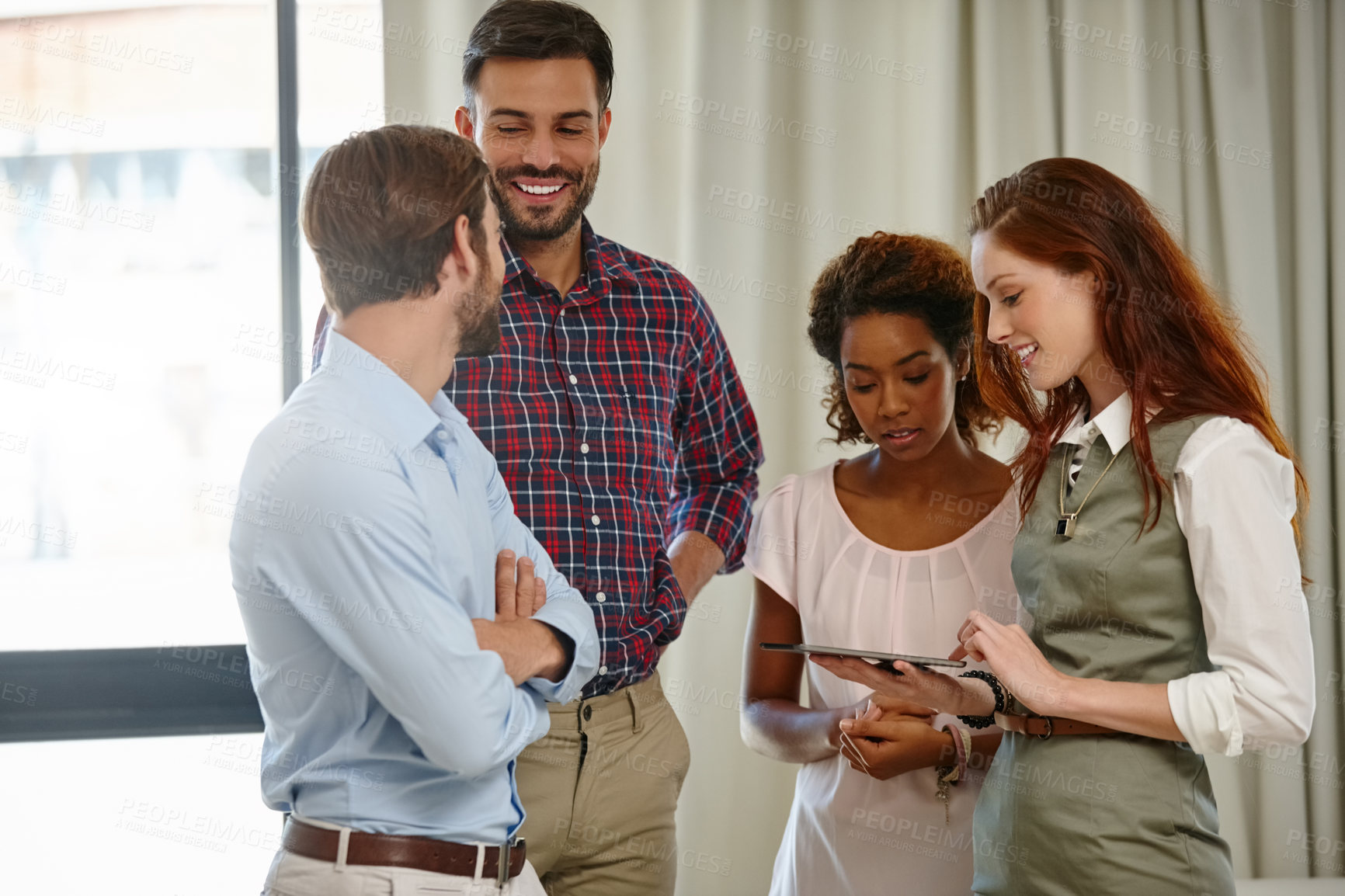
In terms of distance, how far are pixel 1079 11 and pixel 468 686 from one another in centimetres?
283

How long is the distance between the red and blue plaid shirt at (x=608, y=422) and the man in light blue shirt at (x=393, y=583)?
1.30 feet

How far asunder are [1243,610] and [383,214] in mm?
1057

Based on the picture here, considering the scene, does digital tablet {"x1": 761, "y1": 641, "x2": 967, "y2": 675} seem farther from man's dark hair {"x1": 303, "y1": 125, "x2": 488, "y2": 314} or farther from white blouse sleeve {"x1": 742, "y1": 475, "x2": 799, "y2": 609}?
man's dark hair {"x1": 303, "y1": 125, "x2": 488, "y2": 314}

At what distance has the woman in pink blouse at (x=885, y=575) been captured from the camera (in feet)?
5.54

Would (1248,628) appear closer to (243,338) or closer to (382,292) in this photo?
(382,292)

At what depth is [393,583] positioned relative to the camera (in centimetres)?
108

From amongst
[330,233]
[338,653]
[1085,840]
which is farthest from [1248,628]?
[330,233]

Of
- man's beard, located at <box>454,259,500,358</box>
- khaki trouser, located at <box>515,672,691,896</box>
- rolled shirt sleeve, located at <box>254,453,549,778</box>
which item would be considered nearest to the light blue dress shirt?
rolled shirt sleeve, located at <box>254,453,549,778</box>

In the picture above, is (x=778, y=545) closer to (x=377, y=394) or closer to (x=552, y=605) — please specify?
(x=552, y=605)

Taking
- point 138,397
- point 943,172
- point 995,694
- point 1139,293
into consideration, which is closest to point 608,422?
point 995,694

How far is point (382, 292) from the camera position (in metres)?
1.24

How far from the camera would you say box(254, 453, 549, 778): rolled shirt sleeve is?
1072mm

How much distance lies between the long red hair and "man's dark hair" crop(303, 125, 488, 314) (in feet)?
2.35

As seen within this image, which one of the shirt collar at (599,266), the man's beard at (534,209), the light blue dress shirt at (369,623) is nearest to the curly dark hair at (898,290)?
the shirt collar at (599,266)
